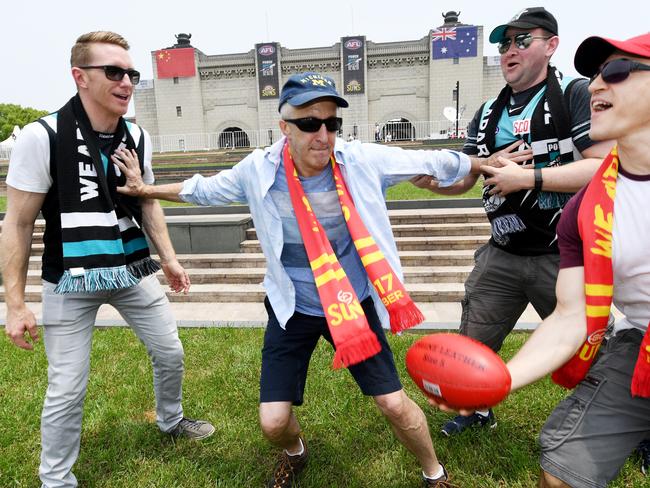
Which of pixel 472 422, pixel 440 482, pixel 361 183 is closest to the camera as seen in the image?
pixel 361 183

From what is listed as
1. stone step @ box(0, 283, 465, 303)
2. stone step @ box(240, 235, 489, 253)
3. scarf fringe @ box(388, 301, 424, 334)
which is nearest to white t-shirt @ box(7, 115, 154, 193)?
scarf fringe @ box(388, 301, 424, 334)

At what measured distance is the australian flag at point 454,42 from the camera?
51375 millimetres

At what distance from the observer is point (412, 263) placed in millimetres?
7438

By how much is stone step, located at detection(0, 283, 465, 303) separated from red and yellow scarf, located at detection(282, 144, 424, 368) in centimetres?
413

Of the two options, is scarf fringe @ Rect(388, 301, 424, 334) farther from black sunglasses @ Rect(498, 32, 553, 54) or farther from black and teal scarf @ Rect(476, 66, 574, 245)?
black sunglasses @ Rect(498, 32, 553, 54)

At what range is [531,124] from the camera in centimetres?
281

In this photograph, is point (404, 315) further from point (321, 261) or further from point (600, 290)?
point (600, 290)

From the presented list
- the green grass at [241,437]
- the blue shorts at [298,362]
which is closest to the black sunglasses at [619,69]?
the blue shorts at [298,362]

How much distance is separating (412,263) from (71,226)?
18.3 ft

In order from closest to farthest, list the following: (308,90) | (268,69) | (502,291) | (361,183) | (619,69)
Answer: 1. (619,69)
2. (308,90)
3. (361,183)
4. (502,291)
5. (268,69)

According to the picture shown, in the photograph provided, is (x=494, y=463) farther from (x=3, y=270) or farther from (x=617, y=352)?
(x=3, y=270)

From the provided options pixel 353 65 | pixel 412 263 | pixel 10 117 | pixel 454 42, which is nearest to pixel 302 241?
pixel 412 263

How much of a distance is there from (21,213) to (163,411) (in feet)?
5.65

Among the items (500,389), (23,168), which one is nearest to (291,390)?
(500,389)
